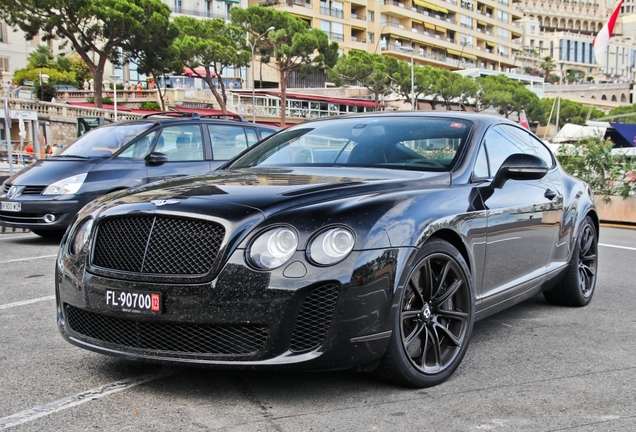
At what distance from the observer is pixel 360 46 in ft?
278

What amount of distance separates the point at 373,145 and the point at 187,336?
6.08 ft

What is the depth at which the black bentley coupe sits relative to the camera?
3.11 m

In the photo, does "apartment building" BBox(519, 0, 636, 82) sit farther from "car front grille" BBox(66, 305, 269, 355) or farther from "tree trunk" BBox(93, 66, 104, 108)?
"car front grille" BBox(66, 305, 269, 355)

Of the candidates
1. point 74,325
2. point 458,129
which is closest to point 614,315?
point 458,129

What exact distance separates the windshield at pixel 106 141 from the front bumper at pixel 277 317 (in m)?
6.82

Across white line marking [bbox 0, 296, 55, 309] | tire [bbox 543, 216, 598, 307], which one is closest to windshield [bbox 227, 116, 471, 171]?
tire [bbox 543, 216, 598, 307]

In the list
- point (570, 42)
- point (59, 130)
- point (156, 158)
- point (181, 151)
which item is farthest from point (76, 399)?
point (570, 42)

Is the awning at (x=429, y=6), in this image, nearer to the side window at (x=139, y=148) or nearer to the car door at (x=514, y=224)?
the side window at (x=139, y=148)

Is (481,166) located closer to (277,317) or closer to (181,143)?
(277,317)

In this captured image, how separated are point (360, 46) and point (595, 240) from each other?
266 ft

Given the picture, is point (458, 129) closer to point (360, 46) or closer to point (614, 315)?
point (614, 315)

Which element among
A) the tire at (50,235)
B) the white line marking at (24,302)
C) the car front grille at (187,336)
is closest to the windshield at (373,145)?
the car front grille at (187,336)

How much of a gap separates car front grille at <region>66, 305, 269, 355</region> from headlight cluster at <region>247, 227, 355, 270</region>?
11.5 inches

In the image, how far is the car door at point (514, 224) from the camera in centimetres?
419
